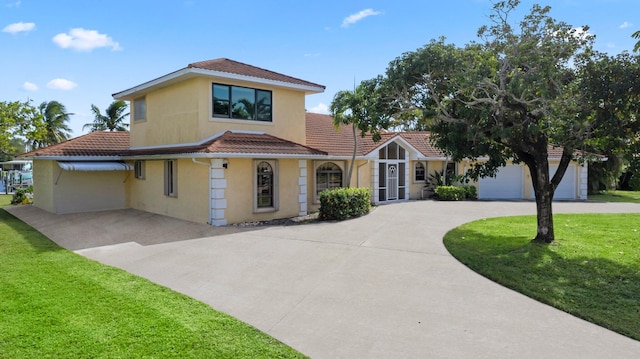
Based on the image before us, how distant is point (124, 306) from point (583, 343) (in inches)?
264

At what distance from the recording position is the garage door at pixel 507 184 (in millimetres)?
26062

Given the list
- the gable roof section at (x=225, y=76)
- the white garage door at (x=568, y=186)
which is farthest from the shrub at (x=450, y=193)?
the gable roof section at (x=225, y=76)

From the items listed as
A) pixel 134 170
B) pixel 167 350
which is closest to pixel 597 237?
pixel 167 350

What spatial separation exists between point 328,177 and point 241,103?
594 centimetres

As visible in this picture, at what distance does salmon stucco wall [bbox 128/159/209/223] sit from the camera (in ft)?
49.2

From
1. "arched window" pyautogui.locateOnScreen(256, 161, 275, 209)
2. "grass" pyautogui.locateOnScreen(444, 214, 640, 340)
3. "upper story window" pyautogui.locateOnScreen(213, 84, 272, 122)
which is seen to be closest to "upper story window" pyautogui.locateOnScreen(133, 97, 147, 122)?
"upper story window" pyautogui.locateOnScreen(213, 84, 272, 122)

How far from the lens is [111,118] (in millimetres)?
41938

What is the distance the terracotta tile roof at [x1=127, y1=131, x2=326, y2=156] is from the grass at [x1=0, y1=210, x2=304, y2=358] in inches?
259

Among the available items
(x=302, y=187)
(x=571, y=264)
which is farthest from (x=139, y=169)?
(x=571, y=264)

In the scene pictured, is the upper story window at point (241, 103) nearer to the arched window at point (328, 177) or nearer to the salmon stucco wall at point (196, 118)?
the salmon stucco wall at point (196, 118)

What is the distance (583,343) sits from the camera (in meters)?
5.25

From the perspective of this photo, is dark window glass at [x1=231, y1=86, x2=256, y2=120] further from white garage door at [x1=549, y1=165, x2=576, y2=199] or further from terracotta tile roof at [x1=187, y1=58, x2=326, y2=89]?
white garage door at [x1=549, y1=165, x2=576, y2=199]

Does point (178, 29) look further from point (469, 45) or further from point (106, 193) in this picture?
point (469, 45)

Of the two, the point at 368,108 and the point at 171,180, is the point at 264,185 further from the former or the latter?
the point at 368,108
